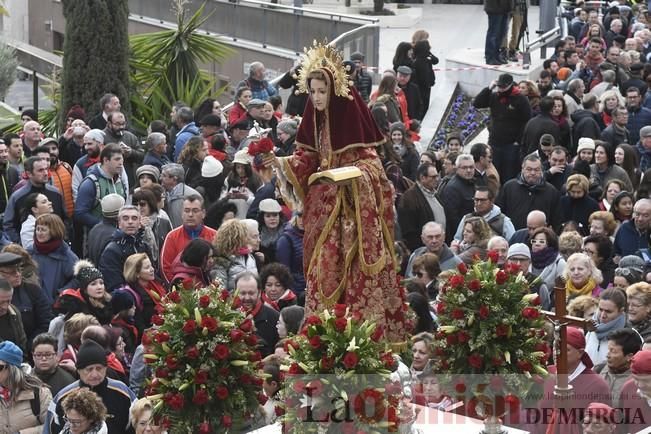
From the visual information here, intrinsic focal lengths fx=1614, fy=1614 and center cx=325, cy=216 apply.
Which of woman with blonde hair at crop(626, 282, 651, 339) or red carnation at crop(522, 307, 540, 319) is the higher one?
red carnation at crop(522, 307, 540, 319)

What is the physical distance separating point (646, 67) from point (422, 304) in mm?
10300

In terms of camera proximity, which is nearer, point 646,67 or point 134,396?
point 134,396

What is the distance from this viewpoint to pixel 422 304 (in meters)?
12.1

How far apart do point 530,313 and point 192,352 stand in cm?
200

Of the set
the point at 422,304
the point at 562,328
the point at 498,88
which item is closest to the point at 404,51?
the point at 498,88

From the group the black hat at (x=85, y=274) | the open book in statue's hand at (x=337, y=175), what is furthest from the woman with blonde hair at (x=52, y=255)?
the open book in statue's hand at (x=337, y=175)

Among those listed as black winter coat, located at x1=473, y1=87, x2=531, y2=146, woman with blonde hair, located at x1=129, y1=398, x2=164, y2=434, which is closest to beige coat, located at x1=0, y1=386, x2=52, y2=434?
woman with blonde hair, located at x1=129, y1=398, x2=164, y2=434

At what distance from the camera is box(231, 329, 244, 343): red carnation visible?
9.55 m

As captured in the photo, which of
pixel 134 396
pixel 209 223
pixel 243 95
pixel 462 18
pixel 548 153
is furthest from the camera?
pixel 462 18

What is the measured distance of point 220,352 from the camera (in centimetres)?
942

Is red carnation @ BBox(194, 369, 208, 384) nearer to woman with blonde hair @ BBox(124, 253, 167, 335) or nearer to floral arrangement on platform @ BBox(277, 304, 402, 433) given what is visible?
floral arrangement on platform @ BBox(277, 304, 402, 433)

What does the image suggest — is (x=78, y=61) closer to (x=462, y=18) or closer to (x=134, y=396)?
(x=134, y=396)

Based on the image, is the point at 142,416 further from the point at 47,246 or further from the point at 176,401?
the point at 47,246

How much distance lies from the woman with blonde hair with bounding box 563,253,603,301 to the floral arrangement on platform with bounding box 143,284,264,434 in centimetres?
405
